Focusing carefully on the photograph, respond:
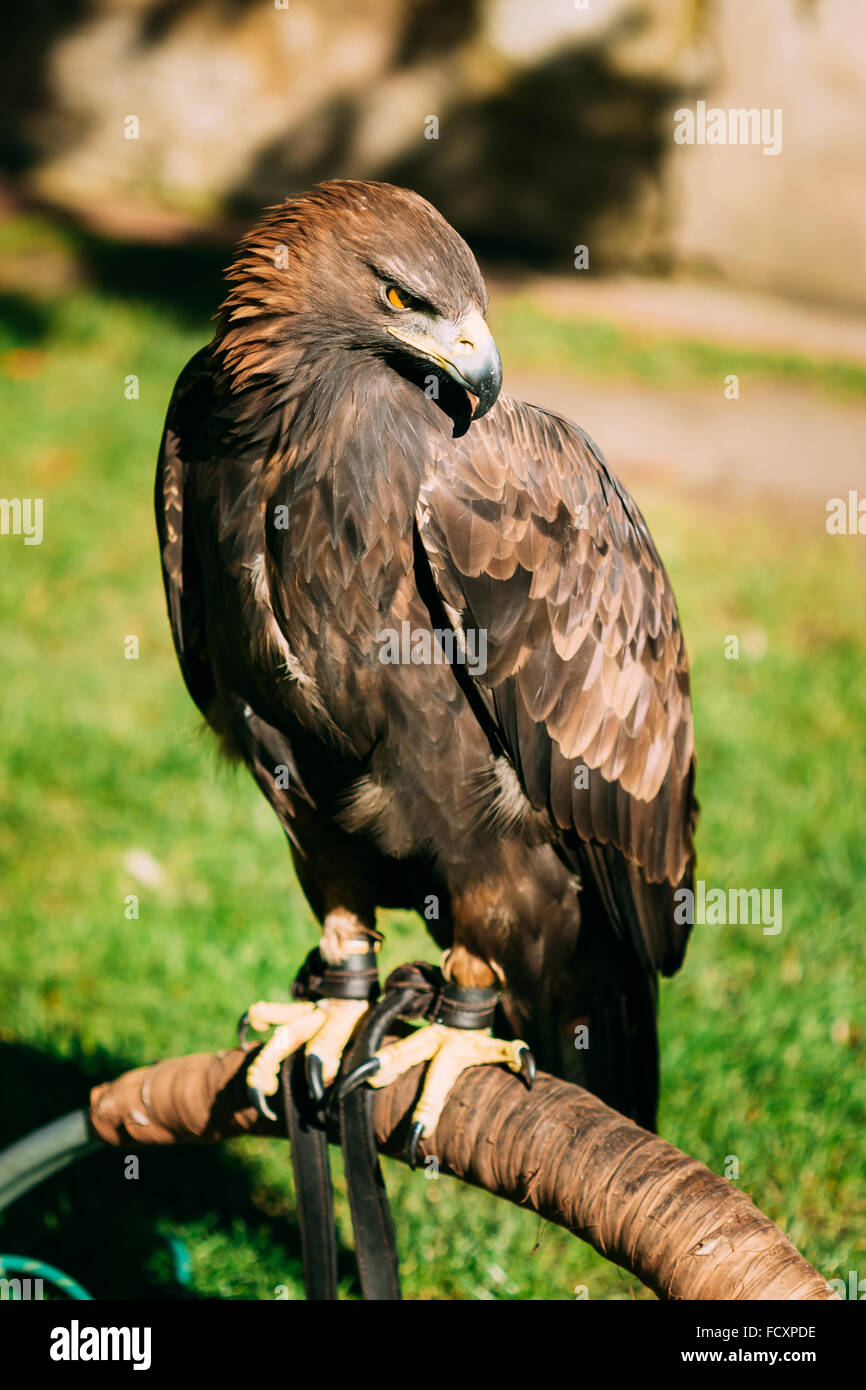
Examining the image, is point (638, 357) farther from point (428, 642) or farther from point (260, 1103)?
point (260, 1103)

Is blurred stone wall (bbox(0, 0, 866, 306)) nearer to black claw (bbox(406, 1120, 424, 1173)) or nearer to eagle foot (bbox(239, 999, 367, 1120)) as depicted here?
eagle foot (bbox(239, 999, 367, 1120))

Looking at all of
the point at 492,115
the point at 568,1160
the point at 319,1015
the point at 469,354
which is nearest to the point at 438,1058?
the point at 319,1015

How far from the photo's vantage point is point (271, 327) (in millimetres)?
2404

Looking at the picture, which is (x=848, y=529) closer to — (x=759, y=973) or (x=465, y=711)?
(x=759, y=973)

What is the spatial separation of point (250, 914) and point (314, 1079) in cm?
177

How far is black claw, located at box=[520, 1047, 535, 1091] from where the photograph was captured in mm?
2334

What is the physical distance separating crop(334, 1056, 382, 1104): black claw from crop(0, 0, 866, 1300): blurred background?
2.37ft

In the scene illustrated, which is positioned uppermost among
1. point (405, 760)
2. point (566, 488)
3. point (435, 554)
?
point (566, 488)

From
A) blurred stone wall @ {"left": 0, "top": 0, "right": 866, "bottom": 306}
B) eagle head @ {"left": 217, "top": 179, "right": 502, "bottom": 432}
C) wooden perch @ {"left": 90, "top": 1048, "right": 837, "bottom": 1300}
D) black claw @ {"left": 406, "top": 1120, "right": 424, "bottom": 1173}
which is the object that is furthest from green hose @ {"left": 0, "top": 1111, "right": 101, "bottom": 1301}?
blurred stone wall @ {"left": 0, "top": 0, "right": 866, "bottom": 306}

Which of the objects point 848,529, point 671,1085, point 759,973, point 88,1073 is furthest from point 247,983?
point 848,529

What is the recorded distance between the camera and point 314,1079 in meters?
2.50

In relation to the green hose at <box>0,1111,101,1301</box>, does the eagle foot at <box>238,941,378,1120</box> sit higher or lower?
higher

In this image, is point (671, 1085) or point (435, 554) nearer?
point (435, 554)
